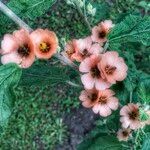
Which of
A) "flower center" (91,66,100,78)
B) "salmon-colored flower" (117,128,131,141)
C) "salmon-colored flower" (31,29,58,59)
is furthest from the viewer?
"salmon-colored flower" (117,128,131,141)

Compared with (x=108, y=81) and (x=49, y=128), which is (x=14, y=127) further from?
(x=108, y=81)

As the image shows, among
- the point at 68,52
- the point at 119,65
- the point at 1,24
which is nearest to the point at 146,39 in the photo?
the point at 119,65

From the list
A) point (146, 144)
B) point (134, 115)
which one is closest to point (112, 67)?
point (134, 115)

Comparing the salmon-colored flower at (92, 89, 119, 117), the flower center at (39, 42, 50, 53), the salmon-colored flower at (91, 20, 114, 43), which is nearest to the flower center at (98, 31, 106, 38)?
the salmon-colored flower at (91, 20, 114, 43)

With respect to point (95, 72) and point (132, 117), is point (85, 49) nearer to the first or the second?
point (95, 72)

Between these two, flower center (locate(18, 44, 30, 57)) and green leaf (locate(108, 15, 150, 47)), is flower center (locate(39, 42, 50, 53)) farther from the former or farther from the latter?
green leaf (locate(108, 15, 150, 47))
